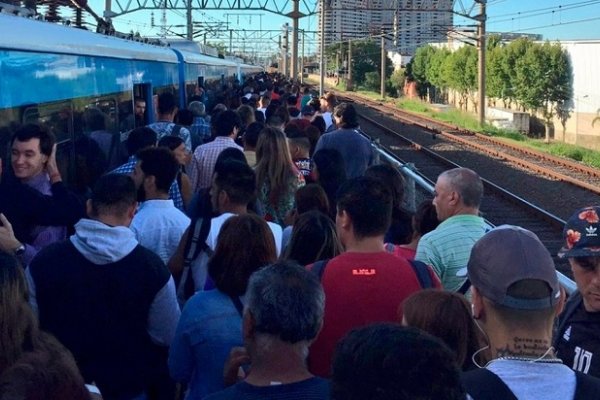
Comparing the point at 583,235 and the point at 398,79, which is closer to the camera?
the point at 583,235

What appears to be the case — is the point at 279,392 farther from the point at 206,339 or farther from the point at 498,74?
the point at 498,74

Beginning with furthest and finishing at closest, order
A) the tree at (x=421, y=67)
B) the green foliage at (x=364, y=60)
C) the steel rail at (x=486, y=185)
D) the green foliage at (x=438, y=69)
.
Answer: the green foliage at (x=364, y=60), the tree at (x=421, y=67), the green foliage at (x=438, y=69), the steel rail at (x=486, y=185)

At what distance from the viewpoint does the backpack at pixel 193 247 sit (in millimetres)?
4754

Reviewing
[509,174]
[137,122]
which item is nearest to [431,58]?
[509,174]

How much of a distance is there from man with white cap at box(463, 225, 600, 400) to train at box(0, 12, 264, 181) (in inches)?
168

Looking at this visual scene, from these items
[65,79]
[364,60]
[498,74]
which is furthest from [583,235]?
[364,60]

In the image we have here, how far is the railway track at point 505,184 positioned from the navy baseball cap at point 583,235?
6.37m

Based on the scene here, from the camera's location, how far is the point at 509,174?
21.7 m

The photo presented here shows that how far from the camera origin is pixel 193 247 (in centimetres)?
475

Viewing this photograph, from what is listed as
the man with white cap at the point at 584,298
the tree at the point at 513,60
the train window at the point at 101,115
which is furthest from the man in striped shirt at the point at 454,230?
the tree at the point at 513,60

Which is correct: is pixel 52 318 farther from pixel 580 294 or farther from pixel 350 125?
pixel 350 125

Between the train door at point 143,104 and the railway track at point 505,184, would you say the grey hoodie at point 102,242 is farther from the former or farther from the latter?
the train door at point 143,104

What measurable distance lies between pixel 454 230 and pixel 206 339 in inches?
60.3

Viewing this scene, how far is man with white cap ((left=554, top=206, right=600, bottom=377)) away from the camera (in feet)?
11.5
